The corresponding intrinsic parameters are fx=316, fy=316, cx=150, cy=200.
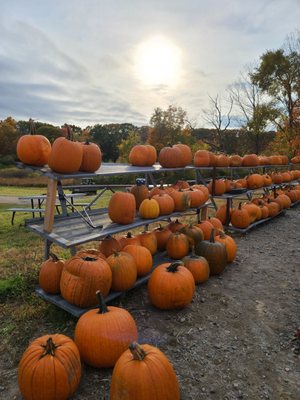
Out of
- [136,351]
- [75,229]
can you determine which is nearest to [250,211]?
[75,229]

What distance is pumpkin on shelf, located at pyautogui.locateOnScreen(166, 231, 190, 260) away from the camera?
4578mm

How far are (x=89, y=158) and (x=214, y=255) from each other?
220 cm

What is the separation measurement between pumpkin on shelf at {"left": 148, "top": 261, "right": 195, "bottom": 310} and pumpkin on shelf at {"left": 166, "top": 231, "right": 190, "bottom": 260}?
3.28 ft

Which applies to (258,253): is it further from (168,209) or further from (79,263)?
(79,263)

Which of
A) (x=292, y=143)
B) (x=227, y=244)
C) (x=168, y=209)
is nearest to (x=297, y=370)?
(x=227, y=244)

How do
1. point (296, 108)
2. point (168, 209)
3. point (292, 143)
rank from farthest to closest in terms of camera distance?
point (296, 108), point (292, 143), point (168, 209)

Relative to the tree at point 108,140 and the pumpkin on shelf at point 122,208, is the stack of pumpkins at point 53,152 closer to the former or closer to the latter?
the pumpkin on shelf at point 122,208

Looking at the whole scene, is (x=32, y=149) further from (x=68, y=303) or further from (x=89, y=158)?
(x=68, y=303)

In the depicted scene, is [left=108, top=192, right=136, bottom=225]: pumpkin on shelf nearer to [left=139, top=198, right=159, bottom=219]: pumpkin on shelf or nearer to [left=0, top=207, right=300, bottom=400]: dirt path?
[left=139, top=198, right=159, bottom=219]: pumpkin on shelf

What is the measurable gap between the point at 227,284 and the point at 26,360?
2863mm

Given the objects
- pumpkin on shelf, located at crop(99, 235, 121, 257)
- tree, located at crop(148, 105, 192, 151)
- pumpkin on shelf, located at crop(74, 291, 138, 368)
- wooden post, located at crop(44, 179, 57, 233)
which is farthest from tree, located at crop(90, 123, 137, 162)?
pumpkin on shelf, located at crop(74, 291, 138, 368)

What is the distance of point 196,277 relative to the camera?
13.5ft

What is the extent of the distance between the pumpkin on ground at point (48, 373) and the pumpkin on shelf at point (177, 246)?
251 cm

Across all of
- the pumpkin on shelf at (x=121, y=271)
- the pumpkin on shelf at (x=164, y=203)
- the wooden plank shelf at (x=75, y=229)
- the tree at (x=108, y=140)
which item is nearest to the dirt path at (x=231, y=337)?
the pumpkin on shelf at (x=121, y=271)
